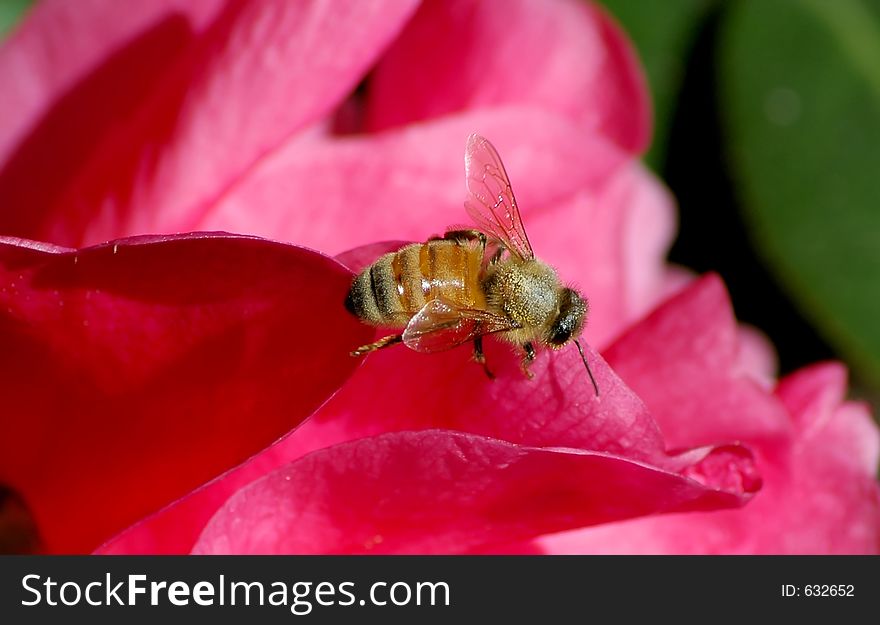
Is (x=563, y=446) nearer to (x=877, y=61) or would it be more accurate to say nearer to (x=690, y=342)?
(x=690, y=342)

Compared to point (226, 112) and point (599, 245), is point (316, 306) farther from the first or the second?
point (599, 245)

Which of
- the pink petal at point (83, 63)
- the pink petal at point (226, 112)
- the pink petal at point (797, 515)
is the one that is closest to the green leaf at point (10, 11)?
the pink petal at point (83, 63)

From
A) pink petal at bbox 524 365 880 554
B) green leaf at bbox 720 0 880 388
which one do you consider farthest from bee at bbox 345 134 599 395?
green leaf at bbox 720 0 880 388

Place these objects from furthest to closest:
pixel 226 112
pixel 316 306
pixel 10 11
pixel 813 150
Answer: pixel 813 150, pixel 10 11, pixel 226 112, pixel 316 306

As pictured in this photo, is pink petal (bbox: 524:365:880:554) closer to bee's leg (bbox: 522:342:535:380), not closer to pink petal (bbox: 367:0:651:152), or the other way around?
bee's leg (bbox: 522:342:535:380)

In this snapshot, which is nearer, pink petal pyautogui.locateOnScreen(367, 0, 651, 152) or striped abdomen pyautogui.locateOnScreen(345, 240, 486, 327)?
striped abdomen pyautogui.locateOnScreen(345, 240, 486, 327)

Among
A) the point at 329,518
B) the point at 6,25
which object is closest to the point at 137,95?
the point at 329,518

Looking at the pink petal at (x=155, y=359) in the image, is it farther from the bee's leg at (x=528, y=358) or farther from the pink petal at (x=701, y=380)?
the pink petal at (x=701, y=380)

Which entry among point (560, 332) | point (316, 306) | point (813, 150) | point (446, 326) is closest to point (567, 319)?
point (560, 332)
